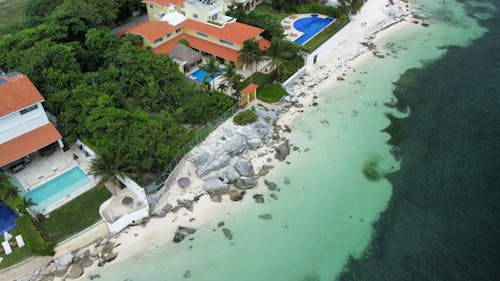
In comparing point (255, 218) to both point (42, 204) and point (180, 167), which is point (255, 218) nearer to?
point (180, 167)

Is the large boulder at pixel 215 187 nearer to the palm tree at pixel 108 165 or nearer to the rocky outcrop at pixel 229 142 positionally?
the rocky outcrop at pixel 229 142

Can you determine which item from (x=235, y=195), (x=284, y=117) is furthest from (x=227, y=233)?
(x=284, y=117)

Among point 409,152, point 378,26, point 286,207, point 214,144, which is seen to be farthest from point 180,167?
point 378,26

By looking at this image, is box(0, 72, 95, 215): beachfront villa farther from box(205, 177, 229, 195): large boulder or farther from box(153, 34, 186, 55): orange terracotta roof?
A: box(153, 34, 186, 55): orange terracotta roof

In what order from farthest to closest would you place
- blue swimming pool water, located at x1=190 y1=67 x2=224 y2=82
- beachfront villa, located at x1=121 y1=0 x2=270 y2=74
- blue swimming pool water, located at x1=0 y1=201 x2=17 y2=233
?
beachfront villa, located at x1=121 y1=0 x2=270 y2=74, blue swimming pool water, located at x1=190 y1=67 x2=224 y2=82, blue swimming pool water, located at x1=0 y1=201 x2=17 y2=233

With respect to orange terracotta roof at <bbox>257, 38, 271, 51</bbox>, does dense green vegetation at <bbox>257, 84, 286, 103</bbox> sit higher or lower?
lower

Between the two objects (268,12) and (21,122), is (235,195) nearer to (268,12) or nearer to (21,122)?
(21,122)

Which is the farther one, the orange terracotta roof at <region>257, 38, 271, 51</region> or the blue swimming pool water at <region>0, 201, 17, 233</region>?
the orange terracotta roof at <region>257, 38, 271, 51</region>

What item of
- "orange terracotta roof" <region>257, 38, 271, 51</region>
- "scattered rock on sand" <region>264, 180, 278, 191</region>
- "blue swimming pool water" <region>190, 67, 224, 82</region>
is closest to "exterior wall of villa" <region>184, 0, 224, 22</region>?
"orange terracotta roof" <region>257, 38, 271, 51</region>

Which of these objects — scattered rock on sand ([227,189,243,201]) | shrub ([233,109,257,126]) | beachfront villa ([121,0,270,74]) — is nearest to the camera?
scattered rock on sand ([227,189,243,201])
